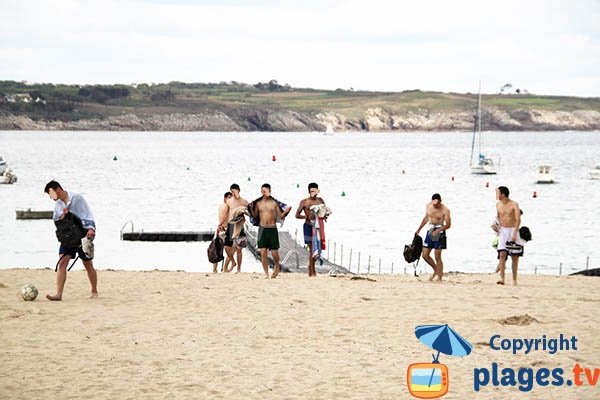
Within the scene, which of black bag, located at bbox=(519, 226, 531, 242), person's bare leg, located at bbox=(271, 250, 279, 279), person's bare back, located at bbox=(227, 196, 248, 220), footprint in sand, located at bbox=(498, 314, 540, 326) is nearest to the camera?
footprint in sand, located at bbox=(498, 314, 540, 326)

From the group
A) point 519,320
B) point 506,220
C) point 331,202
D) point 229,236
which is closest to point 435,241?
point 506,220

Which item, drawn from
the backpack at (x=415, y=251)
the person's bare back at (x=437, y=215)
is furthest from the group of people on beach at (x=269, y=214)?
the person's bare back at (x=437, y=215)

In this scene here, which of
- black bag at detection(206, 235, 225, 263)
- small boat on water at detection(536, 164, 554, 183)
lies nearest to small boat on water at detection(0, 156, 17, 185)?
small boat on water at detection(536, 164, 554, 183)

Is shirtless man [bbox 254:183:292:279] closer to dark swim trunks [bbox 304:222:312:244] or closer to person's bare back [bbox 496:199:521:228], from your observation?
dark swim trunks [bbox 304:222:312:244]

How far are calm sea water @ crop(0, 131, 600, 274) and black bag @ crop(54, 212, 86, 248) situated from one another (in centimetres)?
1724

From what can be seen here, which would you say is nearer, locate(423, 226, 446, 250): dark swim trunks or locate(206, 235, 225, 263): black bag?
locate(423, 226, 446, 250): dark swim trunks

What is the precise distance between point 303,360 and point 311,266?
7883 millimetres

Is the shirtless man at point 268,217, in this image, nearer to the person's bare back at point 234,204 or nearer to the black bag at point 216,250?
the person's bare back at point 234,204

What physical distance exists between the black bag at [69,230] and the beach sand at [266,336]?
1.04 m

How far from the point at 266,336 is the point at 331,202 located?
51713 millimetres

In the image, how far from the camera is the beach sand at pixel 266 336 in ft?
33.8

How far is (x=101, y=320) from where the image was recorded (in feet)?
44.9

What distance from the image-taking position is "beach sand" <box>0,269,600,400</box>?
10.3 metres

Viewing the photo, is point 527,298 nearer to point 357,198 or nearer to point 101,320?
point 101,320
